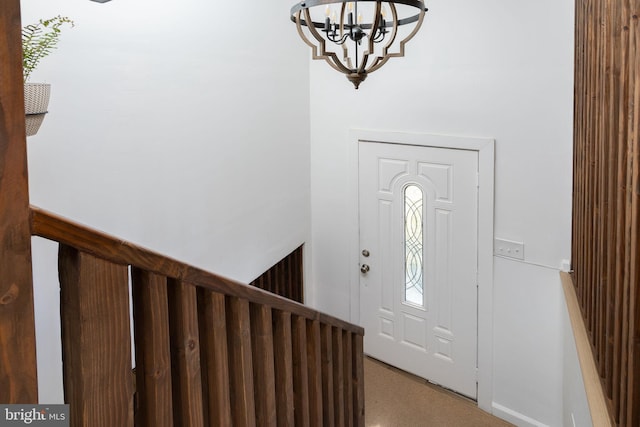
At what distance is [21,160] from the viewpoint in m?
0.80

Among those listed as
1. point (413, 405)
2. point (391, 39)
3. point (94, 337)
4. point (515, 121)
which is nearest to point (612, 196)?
point (391, 39)

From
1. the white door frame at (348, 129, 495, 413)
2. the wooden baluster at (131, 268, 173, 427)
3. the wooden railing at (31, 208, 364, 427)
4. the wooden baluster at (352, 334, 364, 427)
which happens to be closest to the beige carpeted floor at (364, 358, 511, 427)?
the white door frame at (348, 129, 495, 413)

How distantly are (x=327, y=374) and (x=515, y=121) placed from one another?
218cm

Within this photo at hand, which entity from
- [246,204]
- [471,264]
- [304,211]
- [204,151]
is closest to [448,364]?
[471,264]

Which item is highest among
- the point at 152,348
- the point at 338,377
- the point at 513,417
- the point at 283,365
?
the point at 152,348

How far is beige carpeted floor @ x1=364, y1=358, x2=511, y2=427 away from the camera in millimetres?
4102

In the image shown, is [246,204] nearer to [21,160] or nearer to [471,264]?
[471,264]

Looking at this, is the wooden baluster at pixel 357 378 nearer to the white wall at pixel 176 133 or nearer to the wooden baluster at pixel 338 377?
the wooden baluster at pixel 338 377

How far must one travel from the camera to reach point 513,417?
4.09 m

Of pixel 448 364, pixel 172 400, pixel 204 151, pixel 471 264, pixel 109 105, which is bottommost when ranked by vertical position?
pixel 448 364

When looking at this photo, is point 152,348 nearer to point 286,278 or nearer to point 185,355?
point 185,355

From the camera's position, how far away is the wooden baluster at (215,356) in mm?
1341

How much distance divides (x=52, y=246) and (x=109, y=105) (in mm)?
677

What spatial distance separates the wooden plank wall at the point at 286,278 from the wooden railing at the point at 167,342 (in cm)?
236
